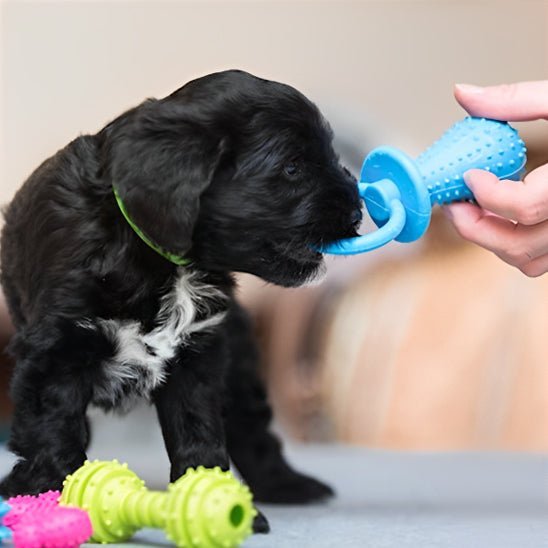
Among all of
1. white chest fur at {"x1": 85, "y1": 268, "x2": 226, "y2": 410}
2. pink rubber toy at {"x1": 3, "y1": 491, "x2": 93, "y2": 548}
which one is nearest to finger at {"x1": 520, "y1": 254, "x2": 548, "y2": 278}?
white chest fur at {"x1": 85, "y1": 268, "x2": 226, "y2": 410}

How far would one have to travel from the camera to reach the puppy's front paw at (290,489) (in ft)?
8.90

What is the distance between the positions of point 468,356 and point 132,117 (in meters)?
2.60

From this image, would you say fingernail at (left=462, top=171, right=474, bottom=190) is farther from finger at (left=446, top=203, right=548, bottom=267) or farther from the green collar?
the green collar

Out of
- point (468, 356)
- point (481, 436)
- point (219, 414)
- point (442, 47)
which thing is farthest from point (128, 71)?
point (219, 414)

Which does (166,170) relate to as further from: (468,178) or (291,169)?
(468,178)

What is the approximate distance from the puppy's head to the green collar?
0.08 ft

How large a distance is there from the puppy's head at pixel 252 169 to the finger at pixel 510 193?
0.83ft

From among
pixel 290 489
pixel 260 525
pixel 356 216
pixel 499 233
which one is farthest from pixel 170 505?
pixel 290 489

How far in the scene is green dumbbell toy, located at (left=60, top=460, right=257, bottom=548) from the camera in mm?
1485

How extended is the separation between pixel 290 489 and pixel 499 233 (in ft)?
3.32

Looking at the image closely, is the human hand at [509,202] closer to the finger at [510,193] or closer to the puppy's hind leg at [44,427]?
the finger at [510,193]

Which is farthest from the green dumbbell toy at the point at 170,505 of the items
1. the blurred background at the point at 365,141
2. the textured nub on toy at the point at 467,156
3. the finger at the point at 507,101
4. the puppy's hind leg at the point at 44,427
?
the blurred background at the point at 365,141

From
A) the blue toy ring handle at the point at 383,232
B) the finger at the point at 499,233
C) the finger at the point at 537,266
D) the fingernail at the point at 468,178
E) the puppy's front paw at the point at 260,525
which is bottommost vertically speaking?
the puppy's front paw at the point at 260,525

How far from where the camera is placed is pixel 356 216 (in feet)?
6.65
